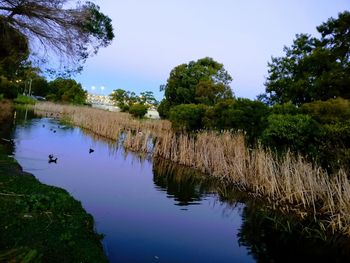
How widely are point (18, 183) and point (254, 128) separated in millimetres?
9453

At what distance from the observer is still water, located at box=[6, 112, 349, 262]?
5773 mm

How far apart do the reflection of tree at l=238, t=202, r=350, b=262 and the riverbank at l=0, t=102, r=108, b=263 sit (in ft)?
9.60

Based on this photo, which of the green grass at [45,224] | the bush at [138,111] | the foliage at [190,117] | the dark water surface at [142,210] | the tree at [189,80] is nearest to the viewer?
the green grass at [45,224]

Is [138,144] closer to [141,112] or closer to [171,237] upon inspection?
[171,237]

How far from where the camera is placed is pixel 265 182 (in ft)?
28.9

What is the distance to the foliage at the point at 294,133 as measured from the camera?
30.2 feet

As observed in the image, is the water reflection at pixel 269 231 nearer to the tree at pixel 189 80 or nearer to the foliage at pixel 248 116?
the foliage at pixel 248 116

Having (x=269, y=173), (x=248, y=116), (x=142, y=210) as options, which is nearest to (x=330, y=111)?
(x=269, y=173)

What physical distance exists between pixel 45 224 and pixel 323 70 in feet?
52.5

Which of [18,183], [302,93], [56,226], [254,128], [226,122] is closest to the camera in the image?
[56,226]

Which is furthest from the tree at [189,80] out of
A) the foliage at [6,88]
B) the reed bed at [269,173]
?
the reed bed at [269,173]

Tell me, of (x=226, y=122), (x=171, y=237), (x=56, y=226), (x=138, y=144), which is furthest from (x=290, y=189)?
(x=138, y=144)

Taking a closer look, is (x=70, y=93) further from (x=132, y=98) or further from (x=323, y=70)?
(x=323, y=70)

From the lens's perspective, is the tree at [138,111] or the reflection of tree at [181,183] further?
Result: the tree at [138,111]
